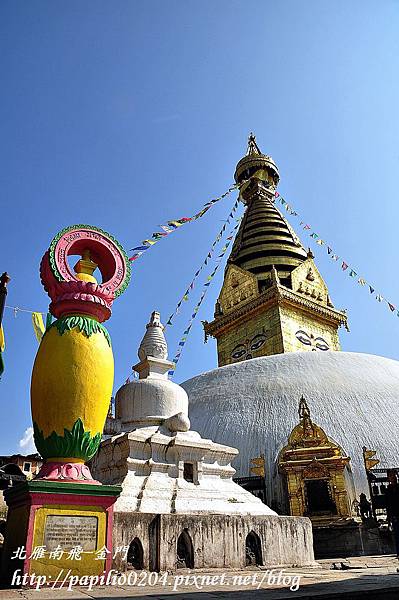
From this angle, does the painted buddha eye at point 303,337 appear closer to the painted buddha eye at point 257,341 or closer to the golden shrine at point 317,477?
the painted buddha eye at point 257,341

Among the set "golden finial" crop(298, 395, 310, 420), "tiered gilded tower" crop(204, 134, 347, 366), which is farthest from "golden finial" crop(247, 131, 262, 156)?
"golden finial" crop(298, 395, 310, 420)

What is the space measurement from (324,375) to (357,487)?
4.46 meters

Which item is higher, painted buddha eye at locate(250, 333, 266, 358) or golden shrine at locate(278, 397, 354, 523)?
painted buddha eye at locate(250, 333, 266, 358)

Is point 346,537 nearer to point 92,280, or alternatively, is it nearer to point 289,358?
point 289,358

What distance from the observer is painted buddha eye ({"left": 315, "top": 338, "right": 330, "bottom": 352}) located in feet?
92.8

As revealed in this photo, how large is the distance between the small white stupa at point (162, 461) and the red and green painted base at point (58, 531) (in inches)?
50.7

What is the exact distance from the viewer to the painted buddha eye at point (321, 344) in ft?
92.8

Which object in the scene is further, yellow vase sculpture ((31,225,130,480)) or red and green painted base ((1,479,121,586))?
yellow vase sculpture ((31,225,130,480))

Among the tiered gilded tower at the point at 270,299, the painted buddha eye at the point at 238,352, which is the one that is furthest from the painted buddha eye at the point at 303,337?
the painted buddha eye at the point at 238,352

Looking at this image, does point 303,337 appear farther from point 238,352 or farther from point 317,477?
point 317,477

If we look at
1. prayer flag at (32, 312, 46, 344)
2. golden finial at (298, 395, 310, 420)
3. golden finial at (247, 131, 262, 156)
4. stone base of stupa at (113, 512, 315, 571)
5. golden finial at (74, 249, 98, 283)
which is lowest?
stone base of stupa at (113, 512, 315, 571)

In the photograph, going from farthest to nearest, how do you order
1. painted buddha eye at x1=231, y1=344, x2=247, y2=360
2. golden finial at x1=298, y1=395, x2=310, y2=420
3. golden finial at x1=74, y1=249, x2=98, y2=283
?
painted buddha eye at x1=231, y1=344, x2=247, y2=360 < golden finial at x1=298, y1=395, x2=310, y2=420 < golden finial at x1=74, y1=249, x2=98, y2=283

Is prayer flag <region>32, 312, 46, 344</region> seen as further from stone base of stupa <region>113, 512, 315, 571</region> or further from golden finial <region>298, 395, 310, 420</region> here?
golden finial <region>298, 395, 310, 420</region>

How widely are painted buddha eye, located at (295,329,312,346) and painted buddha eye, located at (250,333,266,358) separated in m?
1.90
